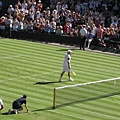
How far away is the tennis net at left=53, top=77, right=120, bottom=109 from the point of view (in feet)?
69.9

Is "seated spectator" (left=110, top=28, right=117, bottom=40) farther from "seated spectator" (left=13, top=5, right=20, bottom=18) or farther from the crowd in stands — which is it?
"seated spectator" (left=13, top=5, right=20, bottom=18)

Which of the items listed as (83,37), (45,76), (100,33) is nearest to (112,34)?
(100,33)

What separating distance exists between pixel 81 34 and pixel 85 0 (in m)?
7.17

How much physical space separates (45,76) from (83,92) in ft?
17.7

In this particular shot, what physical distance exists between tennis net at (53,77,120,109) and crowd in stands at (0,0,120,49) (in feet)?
39.3

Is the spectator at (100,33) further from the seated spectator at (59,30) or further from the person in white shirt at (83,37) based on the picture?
the seated spectator at (59,30)

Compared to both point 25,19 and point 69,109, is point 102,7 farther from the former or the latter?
point 69,109

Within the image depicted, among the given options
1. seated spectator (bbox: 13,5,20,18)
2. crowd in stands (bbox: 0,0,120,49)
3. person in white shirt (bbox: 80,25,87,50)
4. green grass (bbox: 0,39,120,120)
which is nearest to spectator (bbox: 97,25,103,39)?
crowd in stands (bbox: 0,0,120,49)

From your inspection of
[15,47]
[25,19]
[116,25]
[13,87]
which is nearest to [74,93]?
[13,87]

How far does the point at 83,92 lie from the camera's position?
21.9 m

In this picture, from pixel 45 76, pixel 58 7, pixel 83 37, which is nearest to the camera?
pixel 45 76

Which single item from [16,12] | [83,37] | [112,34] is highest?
[16,12]

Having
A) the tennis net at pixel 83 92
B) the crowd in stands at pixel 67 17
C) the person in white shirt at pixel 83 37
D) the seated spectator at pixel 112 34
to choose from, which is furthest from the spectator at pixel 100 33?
the tennis net at pixel 83 92

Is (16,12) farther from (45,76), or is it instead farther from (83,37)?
(45,76)
